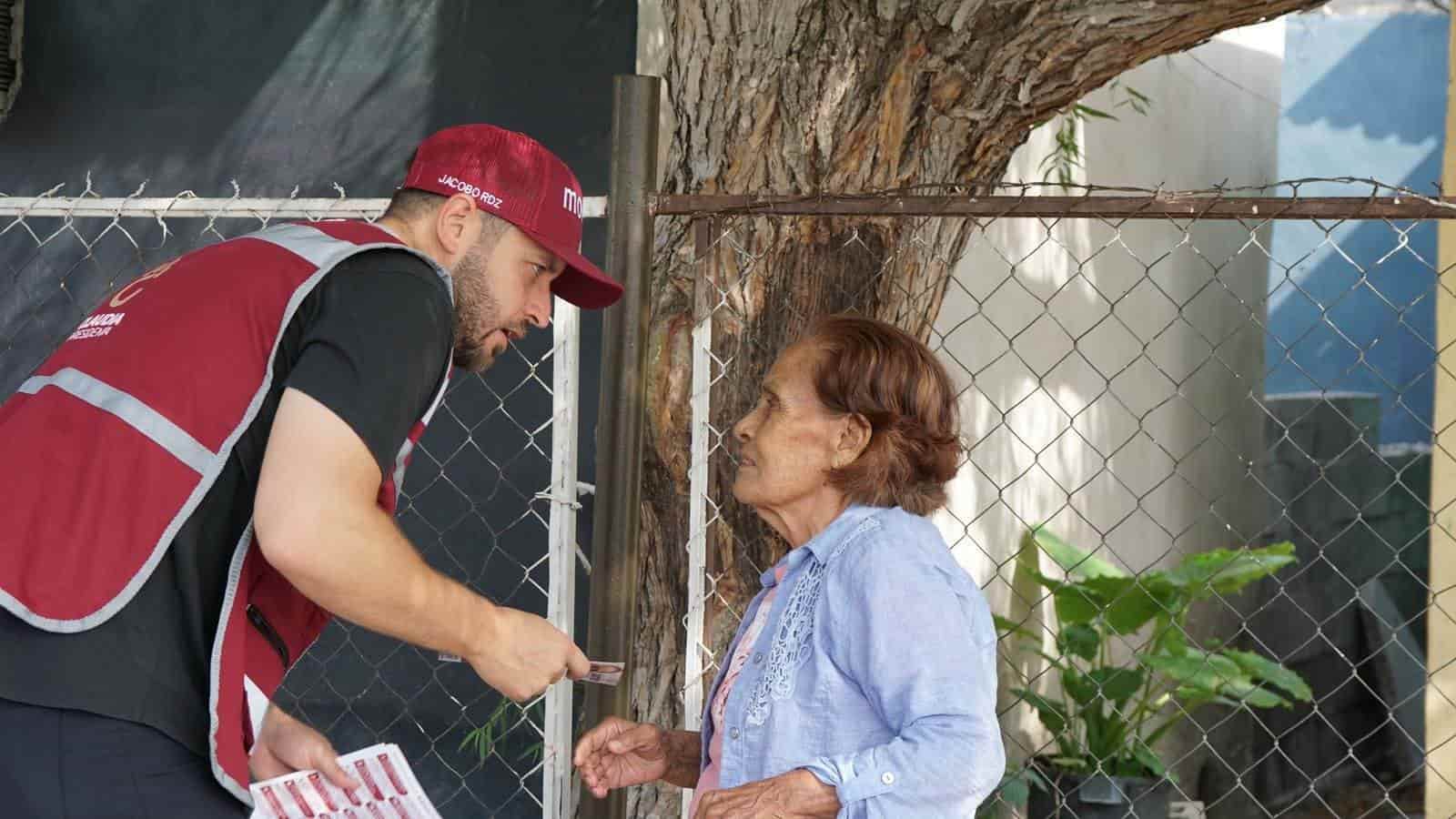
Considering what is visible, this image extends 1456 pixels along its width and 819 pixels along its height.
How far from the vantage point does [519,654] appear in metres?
2.09

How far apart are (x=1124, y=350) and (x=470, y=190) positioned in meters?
6.56

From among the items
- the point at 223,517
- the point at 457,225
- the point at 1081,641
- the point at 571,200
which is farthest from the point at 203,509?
the point at 1081,641

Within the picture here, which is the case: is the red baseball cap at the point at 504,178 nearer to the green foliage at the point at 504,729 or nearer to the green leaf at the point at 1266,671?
the green foliage at the point at 504,729

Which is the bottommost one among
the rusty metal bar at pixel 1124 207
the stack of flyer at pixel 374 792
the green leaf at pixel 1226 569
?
the green leaf at pixel 1226 569

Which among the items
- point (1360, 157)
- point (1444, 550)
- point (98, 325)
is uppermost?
point (1360, 157)

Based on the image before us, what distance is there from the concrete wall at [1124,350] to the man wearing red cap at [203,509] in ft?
8.65

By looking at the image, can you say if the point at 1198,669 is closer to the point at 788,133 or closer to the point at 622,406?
the point at 788,133

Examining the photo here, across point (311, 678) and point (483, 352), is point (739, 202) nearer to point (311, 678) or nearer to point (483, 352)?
point (483, 352)

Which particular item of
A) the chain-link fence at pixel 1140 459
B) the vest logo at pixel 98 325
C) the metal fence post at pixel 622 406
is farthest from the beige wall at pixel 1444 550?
the vest logo at pixel 98 325

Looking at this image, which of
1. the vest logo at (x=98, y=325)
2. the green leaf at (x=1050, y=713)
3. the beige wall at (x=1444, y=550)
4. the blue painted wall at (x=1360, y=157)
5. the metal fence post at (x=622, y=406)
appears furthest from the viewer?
the blue painted wall at (x=1360, y=157)

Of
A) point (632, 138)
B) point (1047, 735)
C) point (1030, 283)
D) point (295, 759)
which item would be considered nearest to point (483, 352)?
point (295, 759)

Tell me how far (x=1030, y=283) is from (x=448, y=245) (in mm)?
5155

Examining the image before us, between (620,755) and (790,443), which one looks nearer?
(790,443)

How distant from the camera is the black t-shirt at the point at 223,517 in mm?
1854
